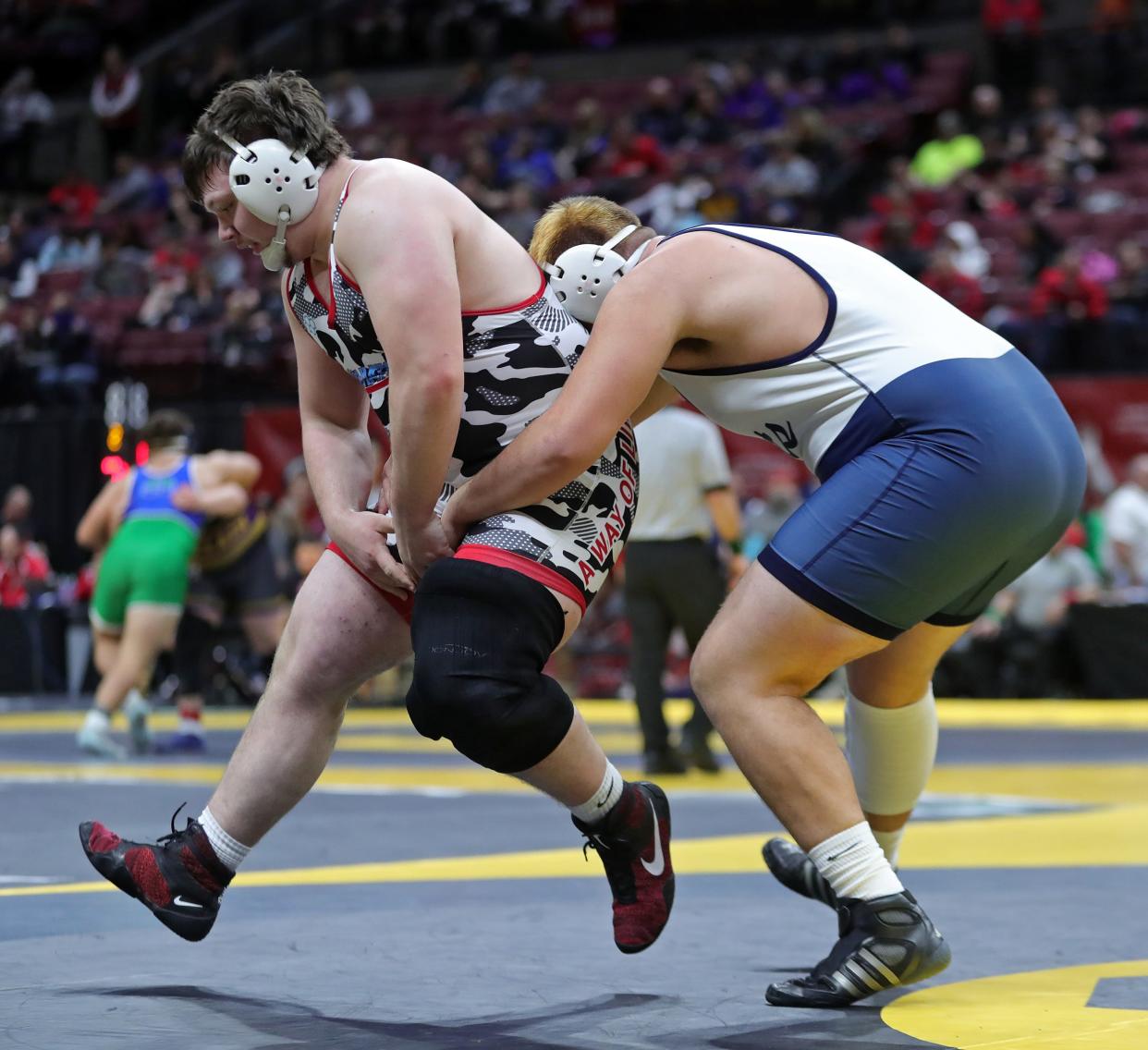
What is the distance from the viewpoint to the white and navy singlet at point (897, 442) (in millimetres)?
3184

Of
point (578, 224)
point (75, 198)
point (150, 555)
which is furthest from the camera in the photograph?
point (75, 198)

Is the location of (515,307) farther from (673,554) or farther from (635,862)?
(673,554)

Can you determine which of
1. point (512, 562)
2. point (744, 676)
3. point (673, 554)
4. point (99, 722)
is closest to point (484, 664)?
point (512, 562)

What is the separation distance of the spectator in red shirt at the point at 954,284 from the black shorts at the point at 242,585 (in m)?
5.22

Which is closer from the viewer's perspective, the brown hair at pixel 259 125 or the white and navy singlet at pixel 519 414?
the white and navy singlet at pixel 519 414

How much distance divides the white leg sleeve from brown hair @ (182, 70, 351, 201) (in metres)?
1.41

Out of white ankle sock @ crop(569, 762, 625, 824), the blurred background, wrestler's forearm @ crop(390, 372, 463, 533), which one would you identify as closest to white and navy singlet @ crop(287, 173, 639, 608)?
wrestler's forearm @ crop(390, 372, 463, 533)

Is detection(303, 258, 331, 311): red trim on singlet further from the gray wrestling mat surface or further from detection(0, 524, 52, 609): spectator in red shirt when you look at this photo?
detection(0, 524, 52, 609): spectator in red shirt

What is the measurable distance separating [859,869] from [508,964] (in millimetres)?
741

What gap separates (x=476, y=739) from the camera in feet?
10.8

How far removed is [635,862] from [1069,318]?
33.4 feet

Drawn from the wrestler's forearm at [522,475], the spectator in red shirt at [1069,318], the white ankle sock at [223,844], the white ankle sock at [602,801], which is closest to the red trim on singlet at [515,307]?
the wrestler's forearm at [522,475]

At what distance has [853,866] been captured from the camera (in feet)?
10.6

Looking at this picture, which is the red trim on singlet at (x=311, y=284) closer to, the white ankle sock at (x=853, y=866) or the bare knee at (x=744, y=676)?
the bare knee at (x=744, y=676)
